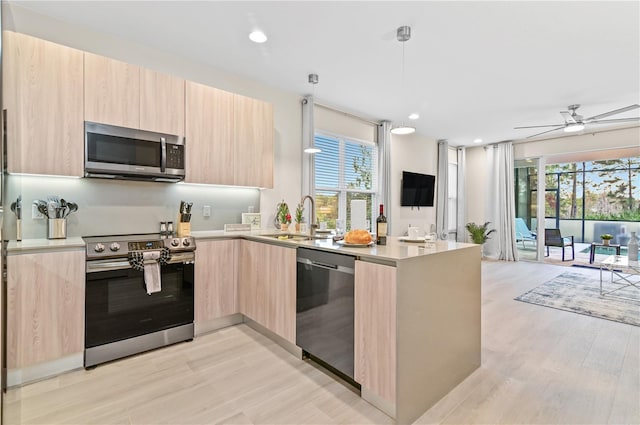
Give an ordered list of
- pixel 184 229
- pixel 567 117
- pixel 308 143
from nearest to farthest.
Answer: pixel 184 229 → pixel 308 143 → pixel 567 117

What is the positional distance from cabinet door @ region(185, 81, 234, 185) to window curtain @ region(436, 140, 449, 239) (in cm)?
545

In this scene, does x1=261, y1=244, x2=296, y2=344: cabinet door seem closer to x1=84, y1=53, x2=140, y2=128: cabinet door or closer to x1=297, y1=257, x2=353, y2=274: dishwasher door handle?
x1=297, y1=257, x2=353, y2=274: dishwasher door handle

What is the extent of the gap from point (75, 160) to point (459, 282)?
3139 mm

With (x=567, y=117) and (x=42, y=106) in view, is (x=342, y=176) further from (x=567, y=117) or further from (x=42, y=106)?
(x=567, y=117)

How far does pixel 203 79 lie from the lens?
356 centimetres

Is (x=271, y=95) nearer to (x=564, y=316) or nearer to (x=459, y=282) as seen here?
(x=459, y=282)

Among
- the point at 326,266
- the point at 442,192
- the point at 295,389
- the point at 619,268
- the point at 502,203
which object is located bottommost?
the point at 295,389

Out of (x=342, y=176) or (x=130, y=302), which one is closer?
(x=130, y=302)

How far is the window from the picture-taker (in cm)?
490

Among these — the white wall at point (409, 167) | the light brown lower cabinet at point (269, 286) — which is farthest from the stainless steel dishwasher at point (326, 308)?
the white wall at point (409, 167)

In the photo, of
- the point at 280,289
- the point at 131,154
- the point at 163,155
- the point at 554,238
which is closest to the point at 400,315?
the point at 280,289

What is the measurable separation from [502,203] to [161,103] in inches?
291

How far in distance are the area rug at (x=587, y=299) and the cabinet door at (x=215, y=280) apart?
12.5ft

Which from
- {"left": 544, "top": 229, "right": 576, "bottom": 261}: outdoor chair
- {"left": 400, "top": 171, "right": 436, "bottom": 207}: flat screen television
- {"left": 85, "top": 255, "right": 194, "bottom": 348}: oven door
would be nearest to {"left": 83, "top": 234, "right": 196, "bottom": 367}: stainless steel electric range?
{"left": 85, "top": 255, "right": 194, "bottom": 348}: oven door
